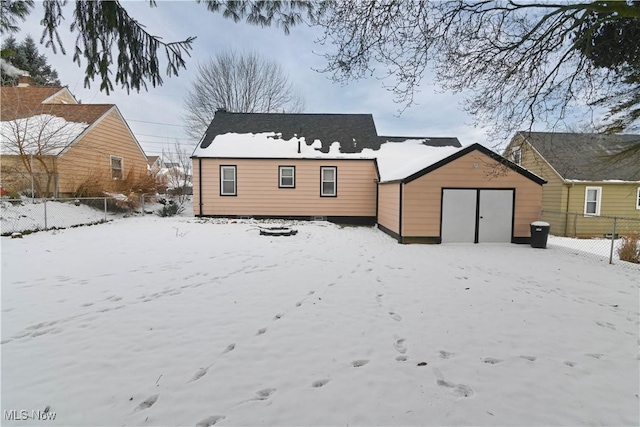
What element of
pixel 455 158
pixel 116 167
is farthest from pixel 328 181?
pixel 116 167

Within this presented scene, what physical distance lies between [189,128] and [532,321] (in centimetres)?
2677

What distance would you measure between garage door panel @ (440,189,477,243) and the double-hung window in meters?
16.8

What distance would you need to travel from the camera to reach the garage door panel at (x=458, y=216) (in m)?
9.78

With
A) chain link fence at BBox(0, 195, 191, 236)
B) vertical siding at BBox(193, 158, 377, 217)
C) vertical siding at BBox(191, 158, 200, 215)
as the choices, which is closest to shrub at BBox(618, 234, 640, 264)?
vertical siding at BBox(193, 158, 377, 217)

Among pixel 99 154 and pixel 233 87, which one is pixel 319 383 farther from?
pixel 233 87

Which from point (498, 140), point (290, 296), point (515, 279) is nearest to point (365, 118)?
point (498, 140)

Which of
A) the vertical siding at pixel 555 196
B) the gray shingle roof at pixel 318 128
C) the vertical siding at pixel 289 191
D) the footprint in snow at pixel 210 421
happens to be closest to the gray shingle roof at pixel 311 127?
the gray shingle roof at pixel 318 128

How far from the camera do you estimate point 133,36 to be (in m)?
3.55

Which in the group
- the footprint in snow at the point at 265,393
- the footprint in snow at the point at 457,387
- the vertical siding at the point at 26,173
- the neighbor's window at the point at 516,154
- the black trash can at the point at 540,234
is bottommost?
the footprint in snow at the point at 457,387

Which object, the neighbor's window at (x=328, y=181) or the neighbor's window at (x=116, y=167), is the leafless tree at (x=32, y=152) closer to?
the neighbor's window at (x=116, y=167)

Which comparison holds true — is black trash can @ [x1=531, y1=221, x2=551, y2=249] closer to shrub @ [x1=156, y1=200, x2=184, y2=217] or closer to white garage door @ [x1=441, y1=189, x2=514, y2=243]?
white garage door @ [x1=441, y1=189, x2=514, y2=243]

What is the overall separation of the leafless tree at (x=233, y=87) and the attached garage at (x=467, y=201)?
62.0 feet

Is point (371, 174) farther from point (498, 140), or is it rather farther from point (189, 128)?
point (189, 128)

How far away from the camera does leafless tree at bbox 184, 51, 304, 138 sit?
23703 millimetres
